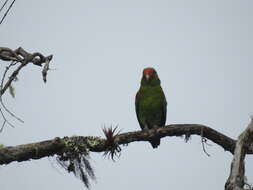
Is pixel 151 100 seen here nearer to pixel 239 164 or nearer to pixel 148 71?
pixel 148 71

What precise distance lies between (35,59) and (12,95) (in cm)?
41

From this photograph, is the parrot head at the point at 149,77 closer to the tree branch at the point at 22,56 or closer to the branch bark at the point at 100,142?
the branch bark at the point at 100,142

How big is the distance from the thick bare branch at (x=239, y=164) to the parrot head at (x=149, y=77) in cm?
480

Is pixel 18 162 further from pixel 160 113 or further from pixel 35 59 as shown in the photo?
pixel 160 113

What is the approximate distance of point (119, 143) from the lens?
4.39m

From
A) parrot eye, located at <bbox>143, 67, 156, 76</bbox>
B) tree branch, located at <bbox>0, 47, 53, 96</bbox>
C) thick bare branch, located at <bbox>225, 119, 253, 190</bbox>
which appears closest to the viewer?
thick bare branch, located at <bbox>225, 119, 253, 190</bbox>

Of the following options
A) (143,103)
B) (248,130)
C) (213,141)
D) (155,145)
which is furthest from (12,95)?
(143,103)

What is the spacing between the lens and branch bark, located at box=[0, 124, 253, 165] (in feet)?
12.5

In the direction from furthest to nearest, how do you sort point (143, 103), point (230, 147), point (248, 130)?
1. point (143, 103)
2. point (230, 147)
3. point (248, 130)

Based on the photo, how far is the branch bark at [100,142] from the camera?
380cm

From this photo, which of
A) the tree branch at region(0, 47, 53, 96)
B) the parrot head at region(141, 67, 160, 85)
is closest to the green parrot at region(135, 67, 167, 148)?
the parrot head at region(141, 67, 160, 85)

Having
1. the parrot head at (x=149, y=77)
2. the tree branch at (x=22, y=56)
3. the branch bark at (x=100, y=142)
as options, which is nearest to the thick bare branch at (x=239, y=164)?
the branch bark at (x=100, y=142)

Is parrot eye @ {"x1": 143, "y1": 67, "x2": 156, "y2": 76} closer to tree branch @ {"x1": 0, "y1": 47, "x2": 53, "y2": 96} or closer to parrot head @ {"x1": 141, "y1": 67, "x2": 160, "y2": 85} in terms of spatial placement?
parrot head @ {"x1": 141, "y1": 67, "x2": 160, "y2": 85}

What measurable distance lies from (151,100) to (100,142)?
12.7ft
